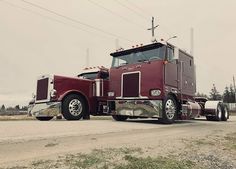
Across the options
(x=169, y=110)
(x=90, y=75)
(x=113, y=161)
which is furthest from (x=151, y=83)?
(x=113, y=161)

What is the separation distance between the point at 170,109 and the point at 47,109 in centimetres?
453

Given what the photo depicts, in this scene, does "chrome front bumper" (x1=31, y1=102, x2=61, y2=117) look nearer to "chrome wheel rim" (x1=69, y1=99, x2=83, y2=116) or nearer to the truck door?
"chrome wheel rim" (x1=69, y1=99, x2=83, y2=116)

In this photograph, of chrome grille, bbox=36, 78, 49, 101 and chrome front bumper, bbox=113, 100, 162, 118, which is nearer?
chrome front bumper, bbox=113, 100, 162, 118

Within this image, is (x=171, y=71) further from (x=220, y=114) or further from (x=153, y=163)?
(x=153, y=163)

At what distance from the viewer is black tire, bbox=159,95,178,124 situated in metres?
13.7

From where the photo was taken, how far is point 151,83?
13828 millimetres

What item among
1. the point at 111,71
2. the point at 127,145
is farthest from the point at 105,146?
the point at 111,71

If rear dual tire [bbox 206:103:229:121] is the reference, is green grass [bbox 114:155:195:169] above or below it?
below

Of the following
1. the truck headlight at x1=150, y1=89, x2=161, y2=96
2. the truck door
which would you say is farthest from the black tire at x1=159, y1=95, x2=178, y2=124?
the truck door

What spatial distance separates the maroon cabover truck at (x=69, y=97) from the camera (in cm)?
1390

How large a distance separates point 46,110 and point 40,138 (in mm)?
6260

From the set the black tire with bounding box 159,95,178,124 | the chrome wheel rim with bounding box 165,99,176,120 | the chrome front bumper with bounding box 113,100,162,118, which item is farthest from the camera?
the chrome wheel rim with bounding box 165,99,176,120

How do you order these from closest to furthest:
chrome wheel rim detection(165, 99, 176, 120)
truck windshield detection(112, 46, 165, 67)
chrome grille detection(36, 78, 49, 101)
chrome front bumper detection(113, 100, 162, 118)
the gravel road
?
the gravel road → chrome front bumper detection(113, 100, 162, 118) → chrome wheel rim detection(165, 99, 176, 120) → truck windshield detection(112, 46, 165, 67) → chrome grille detection(36, 78, 49, 101)

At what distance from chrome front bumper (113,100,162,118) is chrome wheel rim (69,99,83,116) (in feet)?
4.81
